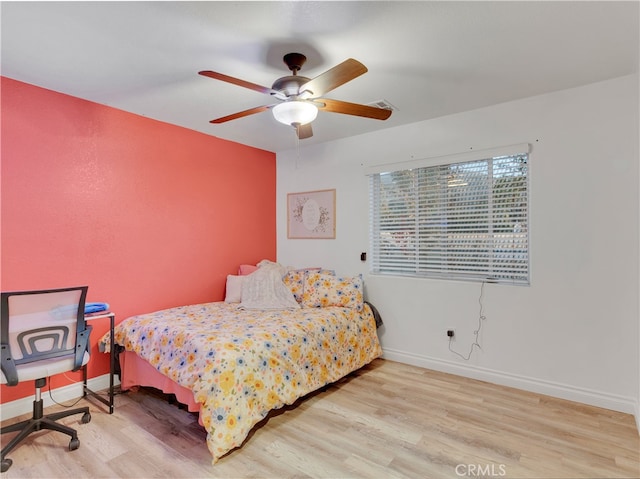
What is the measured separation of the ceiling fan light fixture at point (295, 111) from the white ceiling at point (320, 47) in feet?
1.09

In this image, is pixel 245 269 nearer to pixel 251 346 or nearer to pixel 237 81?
pixel 251 346

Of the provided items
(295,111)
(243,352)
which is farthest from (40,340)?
(295,111)

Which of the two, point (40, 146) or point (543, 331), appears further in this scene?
point (543, 331)

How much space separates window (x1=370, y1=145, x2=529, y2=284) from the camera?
297 cm

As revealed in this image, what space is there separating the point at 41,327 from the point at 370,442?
2.12 meters

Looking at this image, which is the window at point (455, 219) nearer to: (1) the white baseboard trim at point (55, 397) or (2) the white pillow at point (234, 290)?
(2) the white pillow at point (234, 290)

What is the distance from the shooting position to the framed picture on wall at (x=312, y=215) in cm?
405

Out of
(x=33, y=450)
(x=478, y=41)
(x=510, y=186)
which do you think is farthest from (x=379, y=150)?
(x=33, y=450)

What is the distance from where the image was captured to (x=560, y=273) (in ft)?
9.00

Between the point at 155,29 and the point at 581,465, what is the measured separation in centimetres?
335

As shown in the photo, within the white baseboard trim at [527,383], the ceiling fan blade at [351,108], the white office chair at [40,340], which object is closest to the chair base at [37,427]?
the white office chair at [40,340]

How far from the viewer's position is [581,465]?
1.92 metres

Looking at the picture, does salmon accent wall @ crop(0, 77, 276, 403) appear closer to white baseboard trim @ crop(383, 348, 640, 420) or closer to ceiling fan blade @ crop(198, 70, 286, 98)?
ceiling fan blade @ crop(198, 70, 286, 98)

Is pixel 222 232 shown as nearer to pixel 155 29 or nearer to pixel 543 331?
pixel 155 29
